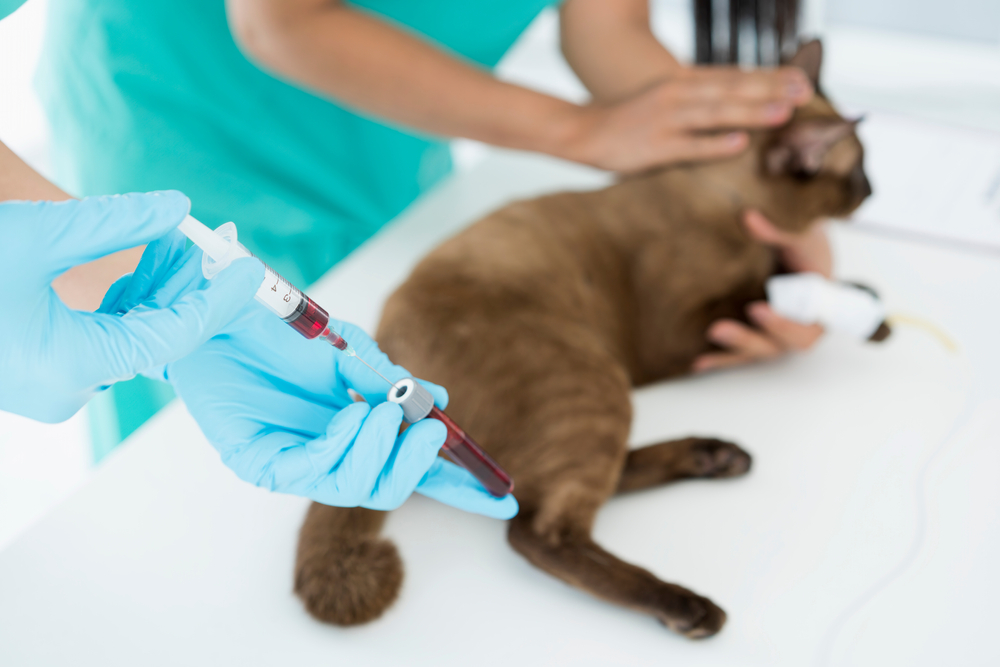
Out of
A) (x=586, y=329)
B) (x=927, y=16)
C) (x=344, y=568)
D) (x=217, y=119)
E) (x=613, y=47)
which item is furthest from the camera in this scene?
(x=927, y=16)

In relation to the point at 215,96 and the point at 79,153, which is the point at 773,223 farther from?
the point at 79,153

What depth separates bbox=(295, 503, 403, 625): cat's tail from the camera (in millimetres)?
656

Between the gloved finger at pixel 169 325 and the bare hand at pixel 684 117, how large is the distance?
616 millimetres

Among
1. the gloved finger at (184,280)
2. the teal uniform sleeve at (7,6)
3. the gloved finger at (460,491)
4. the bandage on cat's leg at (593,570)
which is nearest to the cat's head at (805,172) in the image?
the bandage on cat's leg at (593,570)

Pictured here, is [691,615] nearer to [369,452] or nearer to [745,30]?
[369,452]

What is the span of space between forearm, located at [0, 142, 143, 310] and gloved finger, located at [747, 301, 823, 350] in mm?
723

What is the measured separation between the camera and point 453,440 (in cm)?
A: 61

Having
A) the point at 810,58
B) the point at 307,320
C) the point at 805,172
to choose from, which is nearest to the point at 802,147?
the point at 805,172

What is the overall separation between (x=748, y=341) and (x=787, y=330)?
0.05 metres

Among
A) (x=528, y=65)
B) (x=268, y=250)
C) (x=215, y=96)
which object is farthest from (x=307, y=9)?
(x=528, y=65)

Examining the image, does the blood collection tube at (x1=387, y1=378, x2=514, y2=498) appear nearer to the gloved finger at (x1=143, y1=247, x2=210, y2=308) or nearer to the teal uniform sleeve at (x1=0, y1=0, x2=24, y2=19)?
the gloved finger at (x1=143, y1=247, x2=210, y2=308)

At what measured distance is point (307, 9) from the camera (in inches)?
35.1

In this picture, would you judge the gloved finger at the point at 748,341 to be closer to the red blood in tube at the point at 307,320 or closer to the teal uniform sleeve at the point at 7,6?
the red blood in tube at the point at 307,320

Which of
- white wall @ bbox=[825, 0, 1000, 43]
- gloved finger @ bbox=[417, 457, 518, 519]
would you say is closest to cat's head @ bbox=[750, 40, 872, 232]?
gloved finger @ bbox=[417, 457, 518, 519]
